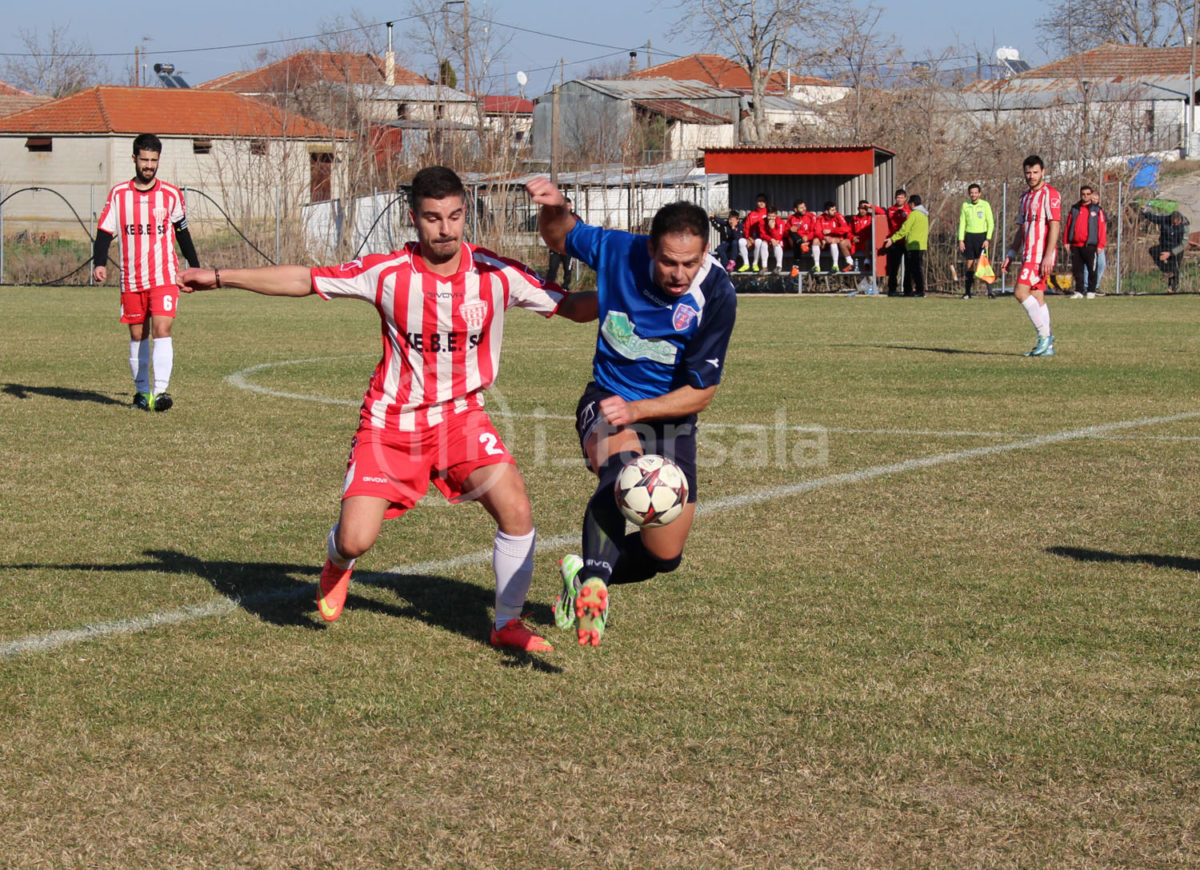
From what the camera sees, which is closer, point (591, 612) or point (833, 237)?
point (591, 612)

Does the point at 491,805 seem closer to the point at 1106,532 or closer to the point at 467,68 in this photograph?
the point at 1106,532

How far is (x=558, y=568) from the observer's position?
5.80 meters

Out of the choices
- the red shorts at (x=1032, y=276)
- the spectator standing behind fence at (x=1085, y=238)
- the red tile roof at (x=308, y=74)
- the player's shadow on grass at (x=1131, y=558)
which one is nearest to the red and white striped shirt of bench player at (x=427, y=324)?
Result: the player's shadow on grass at (x=1131, y=558)

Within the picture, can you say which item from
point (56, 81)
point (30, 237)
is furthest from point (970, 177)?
point (56, 81)

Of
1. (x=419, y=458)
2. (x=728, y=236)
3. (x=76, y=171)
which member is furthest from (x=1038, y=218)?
(x=76, y=171)

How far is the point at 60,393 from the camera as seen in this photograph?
11555 mm

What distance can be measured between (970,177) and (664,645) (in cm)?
3609

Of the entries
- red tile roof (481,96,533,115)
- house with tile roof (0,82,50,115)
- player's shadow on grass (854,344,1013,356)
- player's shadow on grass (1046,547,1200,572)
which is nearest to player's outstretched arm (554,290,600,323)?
player's shadow on grass (1046,547,1200,572)

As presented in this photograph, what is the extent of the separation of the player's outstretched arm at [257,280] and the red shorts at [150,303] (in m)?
6.41

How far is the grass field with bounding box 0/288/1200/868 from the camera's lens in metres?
3.19

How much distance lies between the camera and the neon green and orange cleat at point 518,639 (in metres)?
4.51

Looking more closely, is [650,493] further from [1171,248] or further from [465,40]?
[465,40]

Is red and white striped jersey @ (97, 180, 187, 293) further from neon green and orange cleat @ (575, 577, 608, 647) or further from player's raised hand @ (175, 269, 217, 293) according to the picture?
neon green and orange cleat @ (575, 577, 608, 647)

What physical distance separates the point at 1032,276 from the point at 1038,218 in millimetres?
715
